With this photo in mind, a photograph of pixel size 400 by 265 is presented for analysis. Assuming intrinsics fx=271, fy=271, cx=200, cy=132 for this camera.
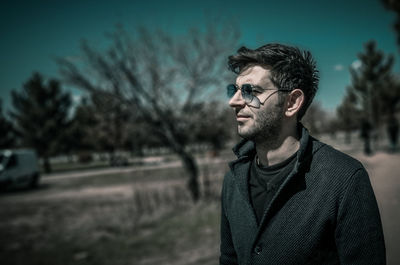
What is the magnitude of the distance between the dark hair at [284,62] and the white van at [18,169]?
17.6 metres

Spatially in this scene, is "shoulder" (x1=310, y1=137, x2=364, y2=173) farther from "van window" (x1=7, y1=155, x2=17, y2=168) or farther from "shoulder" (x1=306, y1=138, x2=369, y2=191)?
"van window" (x1=7, y1=155, x2=17, y2=168)

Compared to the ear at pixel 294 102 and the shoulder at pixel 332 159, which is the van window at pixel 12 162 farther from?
the shoulder at pixel 332 159

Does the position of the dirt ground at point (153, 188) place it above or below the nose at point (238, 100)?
below

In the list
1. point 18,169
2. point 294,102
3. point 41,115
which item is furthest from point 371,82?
point 41,115

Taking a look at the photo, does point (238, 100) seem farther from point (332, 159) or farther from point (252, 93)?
point (332, 159)

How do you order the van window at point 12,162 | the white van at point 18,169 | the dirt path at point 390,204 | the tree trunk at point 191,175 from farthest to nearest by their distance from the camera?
the van window at point 12,162, the white van at point 18,169, the tree trunk at point 191,175, the dirt path at point 390,204

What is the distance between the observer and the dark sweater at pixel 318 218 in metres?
1.20

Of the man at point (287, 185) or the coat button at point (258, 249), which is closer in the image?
the man at point (287, 185)

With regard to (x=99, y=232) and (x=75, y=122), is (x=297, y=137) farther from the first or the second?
(x=75, y=122)

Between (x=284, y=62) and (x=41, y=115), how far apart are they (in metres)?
34.7

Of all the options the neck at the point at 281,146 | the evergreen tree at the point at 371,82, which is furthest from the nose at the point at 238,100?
the evergreen tree at the point at 371,82

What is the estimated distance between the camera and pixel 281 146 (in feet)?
4.91

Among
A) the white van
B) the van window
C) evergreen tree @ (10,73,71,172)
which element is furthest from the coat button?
evergreen tree @ (10,73,71,172)

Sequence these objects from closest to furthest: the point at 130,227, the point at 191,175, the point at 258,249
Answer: the point at 258,249 → the point at 130,227 → the point at 191,175
